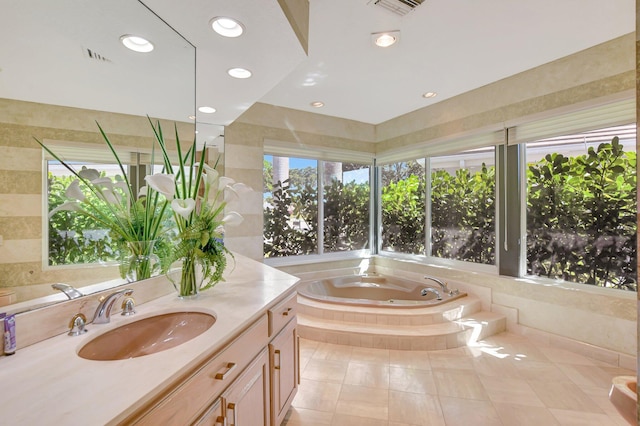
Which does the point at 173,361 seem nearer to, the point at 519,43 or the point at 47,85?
the point at 47,85

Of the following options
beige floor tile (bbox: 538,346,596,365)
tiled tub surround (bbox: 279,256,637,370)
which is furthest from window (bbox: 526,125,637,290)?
beige floor tile (bbox: 538,346,596,365)

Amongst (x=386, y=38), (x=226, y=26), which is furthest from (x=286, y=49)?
(x=386, y=38)

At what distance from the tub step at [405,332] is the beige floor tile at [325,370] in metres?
0.34

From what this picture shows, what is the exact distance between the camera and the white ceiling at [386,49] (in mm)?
1657

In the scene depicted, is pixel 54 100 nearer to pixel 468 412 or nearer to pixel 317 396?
pixel 317 396

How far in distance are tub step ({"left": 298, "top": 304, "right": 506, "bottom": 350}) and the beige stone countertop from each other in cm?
179

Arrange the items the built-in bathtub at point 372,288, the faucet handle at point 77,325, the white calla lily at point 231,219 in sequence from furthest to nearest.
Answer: the built-in bathtub at point 372,288 → the white calla lily at point 231,219 → the faucet handle at point 77,325

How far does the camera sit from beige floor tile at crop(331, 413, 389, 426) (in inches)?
70.6

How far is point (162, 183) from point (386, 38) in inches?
77.3

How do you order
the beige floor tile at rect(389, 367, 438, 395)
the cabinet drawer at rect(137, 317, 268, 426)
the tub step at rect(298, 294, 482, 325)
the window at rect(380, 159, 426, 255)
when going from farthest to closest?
the window at rect(380, 159, 426, 255) < the tub step at rect(298, 294, 482, 325) < the beige floor tile at rect(389, 367, 438, 395) < the cabinet drawer at rect(137, 317, 268, 426)

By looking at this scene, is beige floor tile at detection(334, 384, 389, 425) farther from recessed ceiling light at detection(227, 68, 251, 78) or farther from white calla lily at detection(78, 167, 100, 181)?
recessed ceiling light at detection(227, 68, 251, 78)

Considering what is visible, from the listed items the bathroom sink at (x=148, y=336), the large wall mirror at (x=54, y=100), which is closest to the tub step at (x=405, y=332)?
the bathroom sink at (x=148, y=336)

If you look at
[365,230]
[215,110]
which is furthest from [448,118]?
[215,110]

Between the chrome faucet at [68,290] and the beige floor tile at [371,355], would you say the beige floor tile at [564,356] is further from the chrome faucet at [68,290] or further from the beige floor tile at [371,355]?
the chrome faucet at [68,290]
